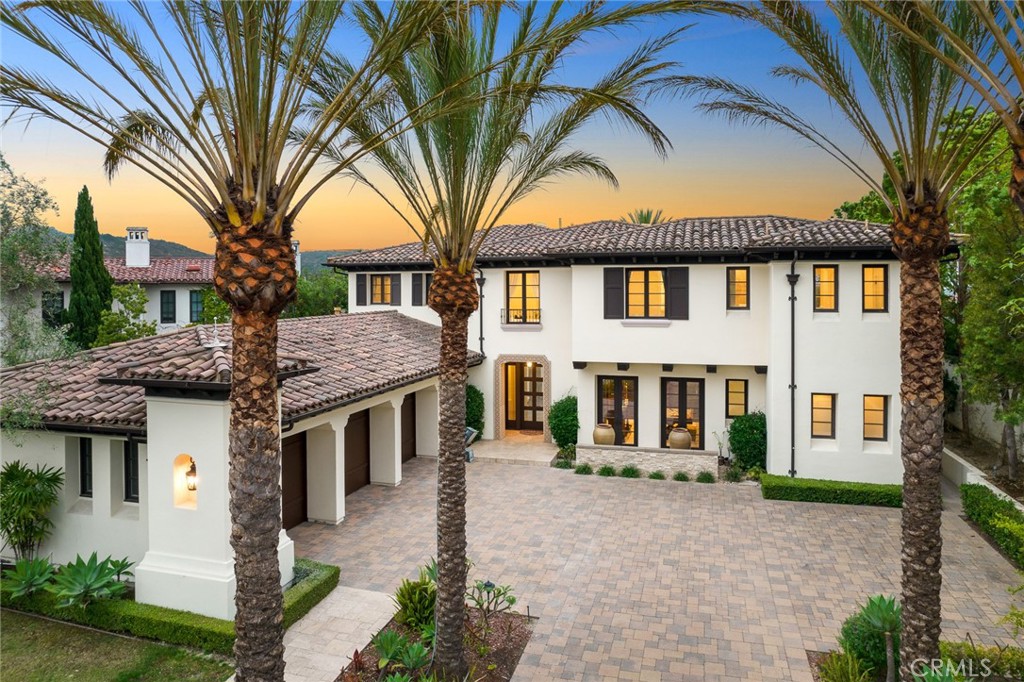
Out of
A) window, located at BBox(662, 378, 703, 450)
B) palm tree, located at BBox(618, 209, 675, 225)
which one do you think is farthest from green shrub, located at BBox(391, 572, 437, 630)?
palm tree, located at BBox(618, 209, 675, 225)

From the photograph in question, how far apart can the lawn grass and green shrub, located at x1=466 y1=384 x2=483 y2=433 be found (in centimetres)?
1348

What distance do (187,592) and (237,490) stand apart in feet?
15.9

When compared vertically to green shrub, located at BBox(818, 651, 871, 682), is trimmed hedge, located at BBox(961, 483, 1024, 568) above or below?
above

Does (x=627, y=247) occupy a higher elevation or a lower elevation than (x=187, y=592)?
higher

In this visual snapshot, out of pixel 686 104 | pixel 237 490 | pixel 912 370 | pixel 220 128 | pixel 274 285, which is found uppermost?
pixel 686 104

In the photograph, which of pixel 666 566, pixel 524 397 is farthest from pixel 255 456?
pixel 524 397

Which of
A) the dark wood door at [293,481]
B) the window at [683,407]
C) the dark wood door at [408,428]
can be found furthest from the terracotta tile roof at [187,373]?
the window at [683,407]

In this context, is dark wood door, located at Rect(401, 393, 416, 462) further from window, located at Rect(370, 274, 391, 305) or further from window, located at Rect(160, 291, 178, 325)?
window, located at Rect(160, 291, 178, 325)

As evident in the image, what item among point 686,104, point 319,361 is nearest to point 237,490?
point 686,104

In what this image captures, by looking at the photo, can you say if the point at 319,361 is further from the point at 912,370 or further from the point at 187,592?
the point at 912,370

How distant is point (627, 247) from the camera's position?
18266 millimetres

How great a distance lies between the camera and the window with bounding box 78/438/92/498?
36.2 ft

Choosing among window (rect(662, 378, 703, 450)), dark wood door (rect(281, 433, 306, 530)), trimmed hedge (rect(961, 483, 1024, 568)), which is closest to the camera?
trimmed hedge (rect(961, 483, 1024, 568))

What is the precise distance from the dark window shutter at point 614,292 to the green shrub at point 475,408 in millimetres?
5733
